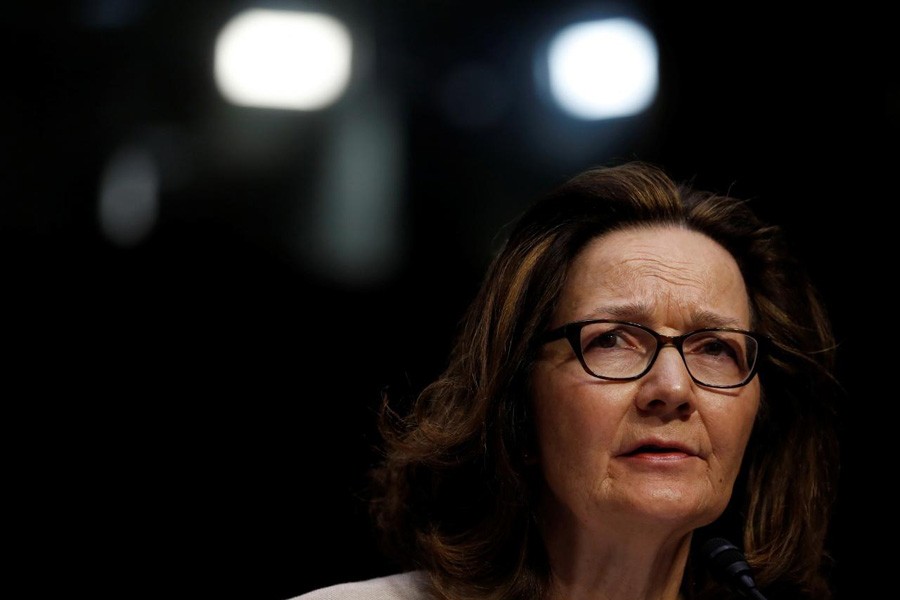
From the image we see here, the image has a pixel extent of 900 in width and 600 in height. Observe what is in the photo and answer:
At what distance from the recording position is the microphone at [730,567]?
5.37ft

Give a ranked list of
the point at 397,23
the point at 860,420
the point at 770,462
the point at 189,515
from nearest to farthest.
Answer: the point at 770,462 → the point at 189,515 → the point at 860,420 → the point at 397,23

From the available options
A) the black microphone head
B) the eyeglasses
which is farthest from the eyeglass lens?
the black microphone head

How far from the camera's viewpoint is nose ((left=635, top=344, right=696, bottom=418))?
1.74 meters

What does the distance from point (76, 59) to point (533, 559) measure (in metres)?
1.72

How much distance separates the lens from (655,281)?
186cm

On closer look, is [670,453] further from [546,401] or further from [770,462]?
[770,462]

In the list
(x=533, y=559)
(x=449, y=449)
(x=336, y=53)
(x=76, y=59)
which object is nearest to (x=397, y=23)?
(x=336, y=53)

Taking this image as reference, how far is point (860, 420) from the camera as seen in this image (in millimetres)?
2684

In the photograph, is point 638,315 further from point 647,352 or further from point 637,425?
point 637,425

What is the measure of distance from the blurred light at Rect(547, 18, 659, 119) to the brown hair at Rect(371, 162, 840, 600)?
854 mm

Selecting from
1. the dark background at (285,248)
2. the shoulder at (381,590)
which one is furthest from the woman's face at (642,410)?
the dark background at (285,248)

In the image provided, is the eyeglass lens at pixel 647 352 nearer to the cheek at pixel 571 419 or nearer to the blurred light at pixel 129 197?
the cheek at pixel 571 419

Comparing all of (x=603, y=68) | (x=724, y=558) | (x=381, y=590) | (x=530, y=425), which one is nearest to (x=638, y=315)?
(x=530, y=425)

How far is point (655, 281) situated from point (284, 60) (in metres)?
1.43
